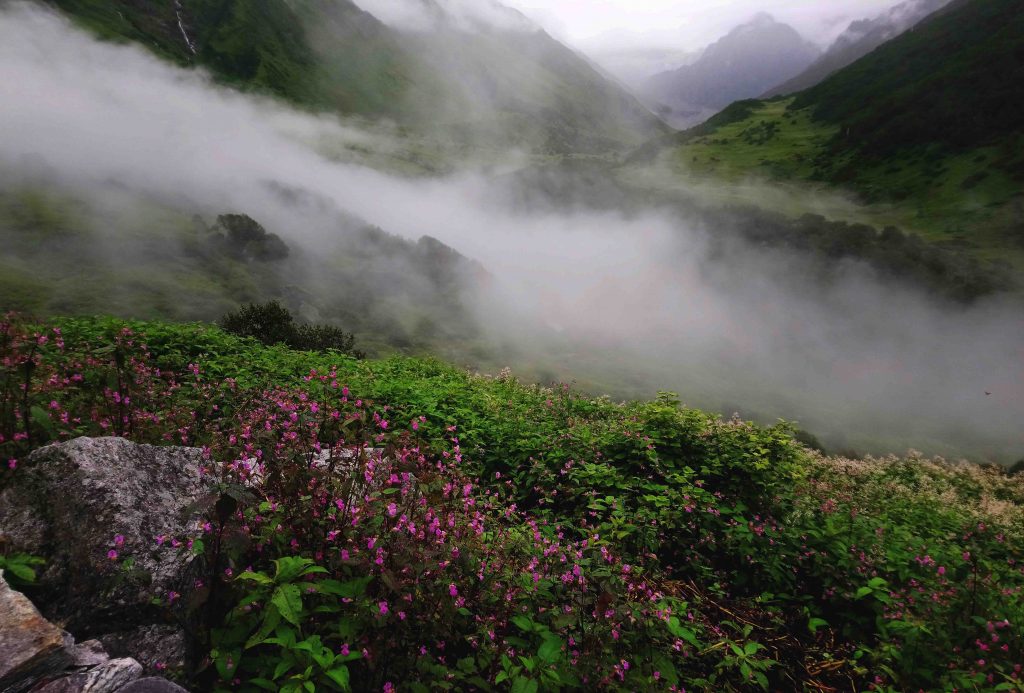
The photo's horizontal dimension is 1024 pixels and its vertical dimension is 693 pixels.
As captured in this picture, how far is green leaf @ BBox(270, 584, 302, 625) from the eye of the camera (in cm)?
247

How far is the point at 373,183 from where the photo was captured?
146625 millimetres

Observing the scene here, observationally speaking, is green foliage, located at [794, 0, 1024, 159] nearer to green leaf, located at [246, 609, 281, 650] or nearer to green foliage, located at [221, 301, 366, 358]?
green foliage, located at [221, 301, 366, 358]

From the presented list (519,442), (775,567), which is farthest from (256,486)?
(775,567)

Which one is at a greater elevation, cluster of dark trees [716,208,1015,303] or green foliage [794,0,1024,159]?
green foliage [794,0,1024,159]

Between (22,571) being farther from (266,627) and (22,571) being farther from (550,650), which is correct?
(550,650)

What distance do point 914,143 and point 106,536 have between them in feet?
347

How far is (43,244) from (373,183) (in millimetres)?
113358

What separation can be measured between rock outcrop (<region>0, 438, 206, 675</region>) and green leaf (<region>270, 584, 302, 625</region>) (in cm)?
67

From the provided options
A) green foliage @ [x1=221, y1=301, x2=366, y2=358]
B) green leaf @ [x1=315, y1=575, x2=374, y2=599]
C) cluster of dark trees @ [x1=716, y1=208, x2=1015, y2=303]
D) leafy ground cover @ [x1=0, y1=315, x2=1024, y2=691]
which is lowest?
green foliage @ [x1=221, y1=301, x2=366, y2=358]

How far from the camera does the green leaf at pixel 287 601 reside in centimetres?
247

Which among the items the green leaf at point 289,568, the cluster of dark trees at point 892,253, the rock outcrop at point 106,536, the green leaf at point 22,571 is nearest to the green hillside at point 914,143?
the cluster of dark trees at point 892,253

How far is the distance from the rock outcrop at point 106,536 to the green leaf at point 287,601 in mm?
675

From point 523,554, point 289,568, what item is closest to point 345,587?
point 289,568

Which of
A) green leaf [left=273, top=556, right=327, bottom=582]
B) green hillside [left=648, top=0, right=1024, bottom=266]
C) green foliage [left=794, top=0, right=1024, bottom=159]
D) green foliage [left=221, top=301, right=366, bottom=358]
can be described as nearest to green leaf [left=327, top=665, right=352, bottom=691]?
green leaf [left=273, top=556, right=327, bottom=582]
